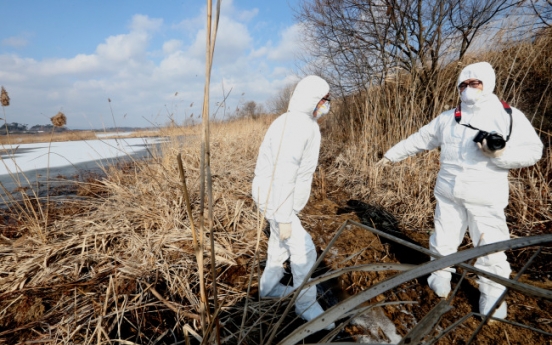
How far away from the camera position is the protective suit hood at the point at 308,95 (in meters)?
1.54

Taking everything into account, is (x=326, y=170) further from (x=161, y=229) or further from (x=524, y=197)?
(x=161, y=229)

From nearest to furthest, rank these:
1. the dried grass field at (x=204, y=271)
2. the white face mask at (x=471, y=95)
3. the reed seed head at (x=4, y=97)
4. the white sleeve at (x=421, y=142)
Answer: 1. the dried grass field at (x=204, y=271)
2. the white face mask at (x=471, y=95)
3. the reed seed head at (x=4, y=97)
4. the white sleeve at (x=421, y=142)

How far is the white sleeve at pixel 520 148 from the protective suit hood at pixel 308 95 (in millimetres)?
1160

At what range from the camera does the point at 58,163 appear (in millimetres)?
5961

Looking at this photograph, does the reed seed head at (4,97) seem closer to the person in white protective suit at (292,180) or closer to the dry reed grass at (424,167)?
the person in white protective suit at (292,180)

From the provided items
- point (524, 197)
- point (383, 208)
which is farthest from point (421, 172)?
point (524, 197)

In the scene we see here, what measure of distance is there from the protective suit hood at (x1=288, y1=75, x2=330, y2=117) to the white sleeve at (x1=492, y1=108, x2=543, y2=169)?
3.81 ft

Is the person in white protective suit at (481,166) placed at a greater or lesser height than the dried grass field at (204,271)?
greater

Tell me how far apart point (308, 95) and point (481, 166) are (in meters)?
1.20

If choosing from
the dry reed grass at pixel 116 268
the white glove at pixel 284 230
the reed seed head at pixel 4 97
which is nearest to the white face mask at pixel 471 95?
the white glove at pixel 284 230

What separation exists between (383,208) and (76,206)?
3583mm

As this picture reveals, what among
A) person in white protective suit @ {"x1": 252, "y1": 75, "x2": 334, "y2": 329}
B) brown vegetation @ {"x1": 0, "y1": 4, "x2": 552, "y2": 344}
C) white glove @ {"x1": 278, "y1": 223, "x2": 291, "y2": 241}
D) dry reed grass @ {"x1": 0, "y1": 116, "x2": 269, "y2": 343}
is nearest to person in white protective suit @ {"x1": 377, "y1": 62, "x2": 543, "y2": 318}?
brown vegetation @ {"x1": 0, "y1": 4, "x2": 552, "y2": 344}

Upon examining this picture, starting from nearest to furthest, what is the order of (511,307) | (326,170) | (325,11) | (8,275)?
(511,307) → (8,275) → (326,170) → (325,11)

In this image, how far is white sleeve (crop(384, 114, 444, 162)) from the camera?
185 cm
